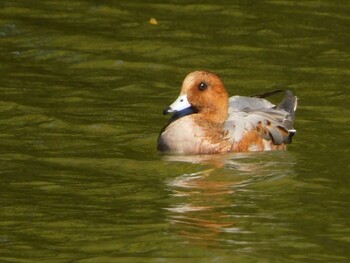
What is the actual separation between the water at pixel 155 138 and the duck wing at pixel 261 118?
197 mm

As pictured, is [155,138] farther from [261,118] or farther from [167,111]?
[261,118]

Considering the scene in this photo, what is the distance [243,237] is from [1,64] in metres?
5.59

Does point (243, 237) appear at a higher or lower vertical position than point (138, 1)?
lower

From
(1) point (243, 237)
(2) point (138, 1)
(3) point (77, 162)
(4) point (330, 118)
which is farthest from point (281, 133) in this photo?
(2) point (138, 1)

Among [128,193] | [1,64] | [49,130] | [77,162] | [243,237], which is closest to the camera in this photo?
[243,237]

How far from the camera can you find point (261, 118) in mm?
11922

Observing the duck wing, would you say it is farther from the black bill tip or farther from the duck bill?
the black bill tip

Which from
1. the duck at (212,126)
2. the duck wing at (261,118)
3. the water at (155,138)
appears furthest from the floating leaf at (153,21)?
the duck at (212,126)

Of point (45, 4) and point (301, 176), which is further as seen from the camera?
point (45, 4)

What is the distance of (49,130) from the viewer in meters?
12.1

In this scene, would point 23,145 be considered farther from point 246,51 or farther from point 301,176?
point 246,51

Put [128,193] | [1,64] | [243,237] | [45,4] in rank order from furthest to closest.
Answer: [45,4]
[1,64]
[128,193]
[243,237]

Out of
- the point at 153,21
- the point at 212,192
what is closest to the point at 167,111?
the point at 212,192

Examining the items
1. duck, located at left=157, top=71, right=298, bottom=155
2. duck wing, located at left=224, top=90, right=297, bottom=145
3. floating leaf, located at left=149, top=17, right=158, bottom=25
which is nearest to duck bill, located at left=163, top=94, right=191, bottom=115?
duck, located at left=157, top=71, right=298, bottom=155
